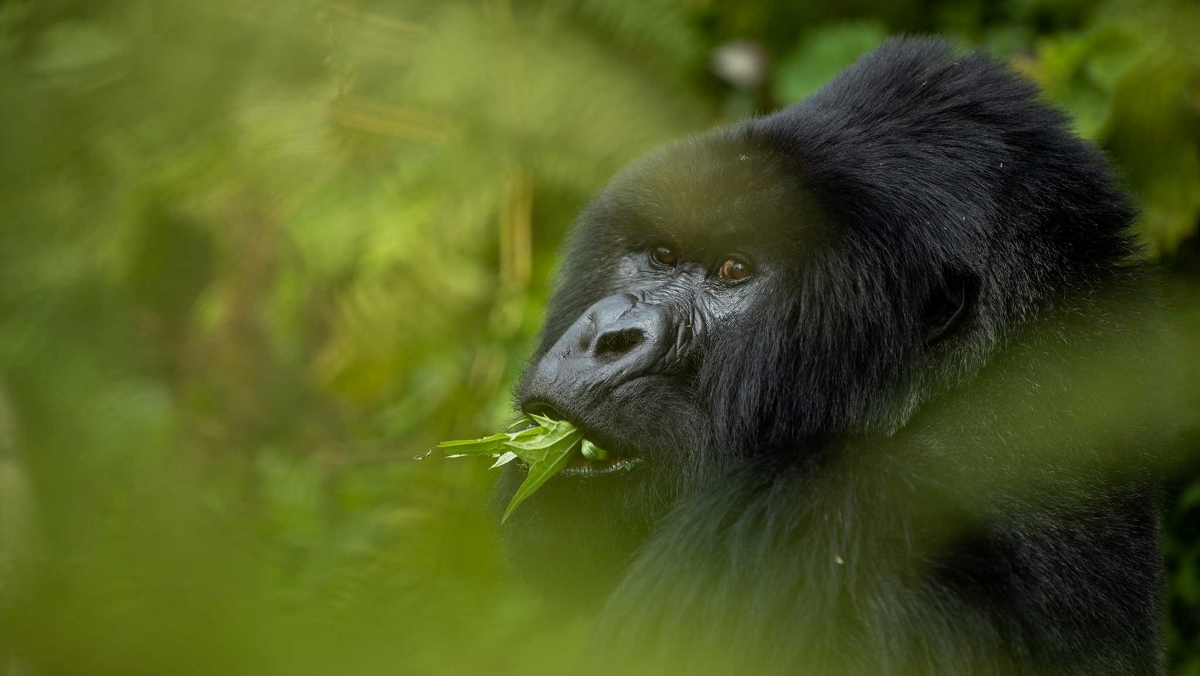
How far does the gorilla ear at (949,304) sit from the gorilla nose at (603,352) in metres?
0.51

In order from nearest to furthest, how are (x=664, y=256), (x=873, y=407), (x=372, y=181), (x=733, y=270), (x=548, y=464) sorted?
(x=873, y=407)
(x=548, y=464)
(x=733, y=270)
(x=664, y=256)
(x=372, y=181)

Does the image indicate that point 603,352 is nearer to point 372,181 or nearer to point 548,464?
point 548,464

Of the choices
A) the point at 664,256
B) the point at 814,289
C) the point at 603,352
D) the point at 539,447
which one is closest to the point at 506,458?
the point at 539,447

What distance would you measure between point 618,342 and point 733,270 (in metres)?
0.30

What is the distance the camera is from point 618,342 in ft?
6.92

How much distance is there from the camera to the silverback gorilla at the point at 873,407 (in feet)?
5.72

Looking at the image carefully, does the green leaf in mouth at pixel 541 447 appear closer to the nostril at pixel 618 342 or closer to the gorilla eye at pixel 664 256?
the nostril at pixel 618 342

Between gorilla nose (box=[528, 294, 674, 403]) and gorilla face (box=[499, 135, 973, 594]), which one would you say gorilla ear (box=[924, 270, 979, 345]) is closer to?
gorilla face (box=[499, 135, 973, 594])

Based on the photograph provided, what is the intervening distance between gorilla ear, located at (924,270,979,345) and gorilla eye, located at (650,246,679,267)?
582 mm

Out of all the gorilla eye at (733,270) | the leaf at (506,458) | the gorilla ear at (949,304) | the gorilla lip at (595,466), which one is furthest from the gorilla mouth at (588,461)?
the gorilla ear at (949,304)

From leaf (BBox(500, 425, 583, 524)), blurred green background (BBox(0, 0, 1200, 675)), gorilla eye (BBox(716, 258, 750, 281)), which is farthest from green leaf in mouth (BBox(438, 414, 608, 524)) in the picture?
gorilla eye (BBox(716, 258, 750, 281))

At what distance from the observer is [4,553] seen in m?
1.03

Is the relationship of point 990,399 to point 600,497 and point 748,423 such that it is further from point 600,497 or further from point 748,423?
point 600,497

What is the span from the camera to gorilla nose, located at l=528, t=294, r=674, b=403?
2043 millimetres
